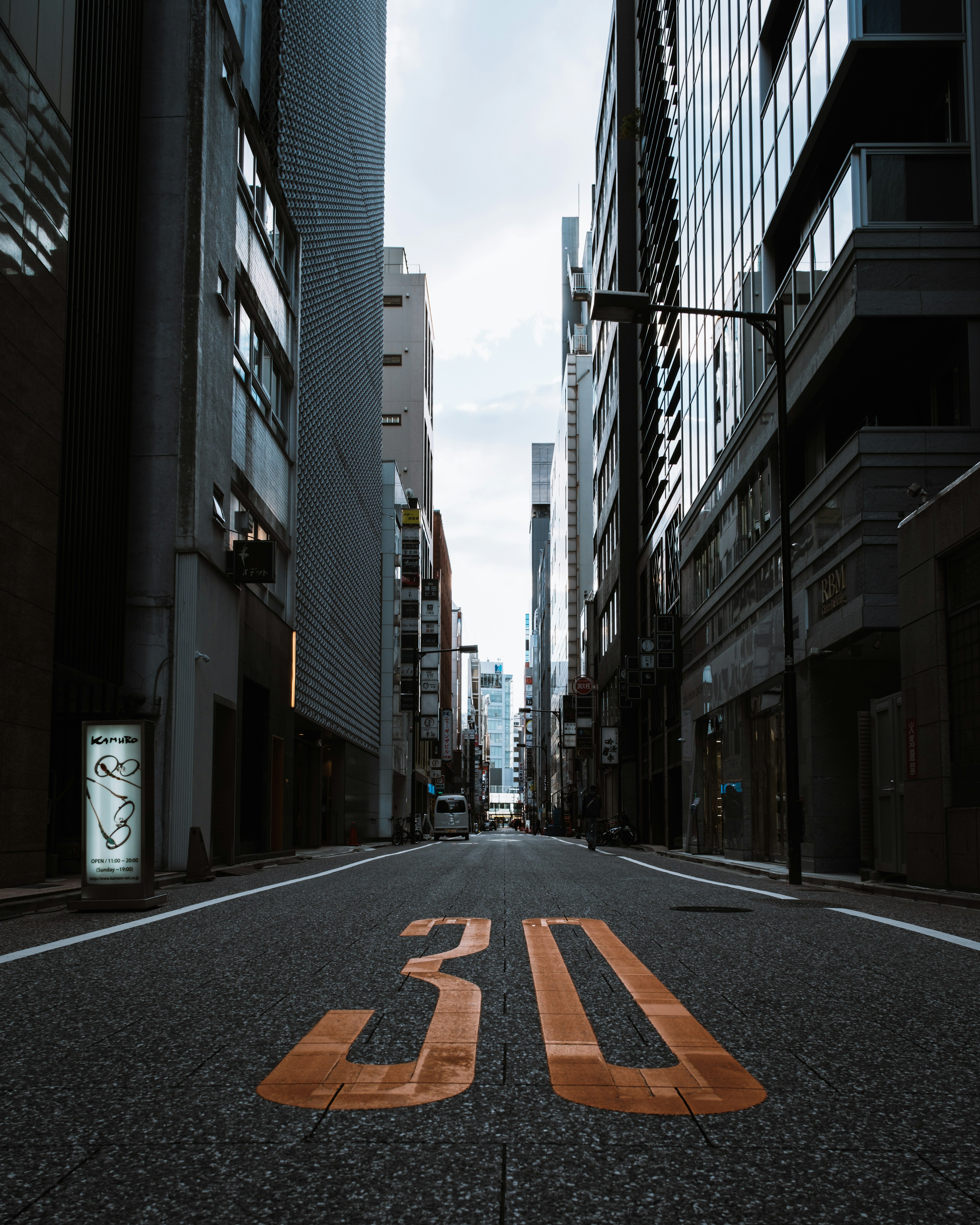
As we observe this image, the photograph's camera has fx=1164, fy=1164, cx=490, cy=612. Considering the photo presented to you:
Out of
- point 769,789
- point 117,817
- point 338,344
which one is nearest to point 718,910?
point 117,817

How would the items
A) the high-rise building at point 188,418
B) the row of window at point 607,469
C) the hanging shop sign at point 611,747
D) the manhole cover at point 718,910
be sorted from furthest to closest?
1. the row of window at point 607,469
2. the hanging shop sign at point 611,747
3. the high-rise building at point 188,418
4. the manhole cover at point 718,910

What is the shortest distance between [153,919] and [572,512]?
303 ft

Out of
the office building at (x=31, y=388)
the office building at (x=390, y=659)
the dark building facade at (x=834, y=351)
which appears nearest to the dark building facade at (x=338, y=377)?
the office building at (x=390, y=659)

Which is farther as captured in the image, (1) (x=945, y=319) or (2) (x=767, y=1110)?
(1) (x=945, y=319)

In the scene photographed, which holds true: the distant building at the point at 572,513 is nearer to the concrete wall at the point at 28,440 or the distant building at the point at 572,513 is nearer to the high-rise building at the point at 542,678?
the high-rise building at the point at 542,678

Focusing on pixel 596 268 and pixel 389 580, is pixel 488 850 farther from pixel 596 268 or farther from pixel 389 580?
pixel 596 268

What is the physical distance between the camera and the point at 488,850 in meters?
35.1

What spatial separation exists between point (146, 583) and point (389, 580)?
45726mm

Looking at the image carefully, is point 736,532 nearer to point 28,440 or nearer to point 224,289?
point 224,289

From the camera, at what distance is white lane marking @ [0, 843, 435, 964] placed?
8.12 m

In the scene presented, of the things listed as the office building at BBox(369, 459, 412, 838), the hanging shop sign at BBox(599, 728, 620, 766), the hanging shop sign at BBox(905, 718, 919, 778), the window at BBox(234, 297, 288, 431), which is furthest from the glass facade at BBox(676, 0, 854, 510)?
the office building at BBox(369, 459, 412, 838)

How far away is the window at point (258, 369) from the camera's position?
90.9 ft

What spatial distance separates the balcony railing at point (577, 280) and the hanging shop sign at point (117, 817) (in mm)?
96475

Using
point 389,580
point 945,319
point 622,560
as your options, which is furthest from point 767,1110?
point 389,580
